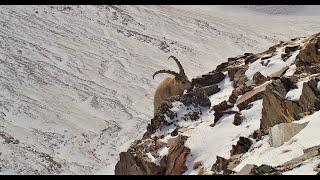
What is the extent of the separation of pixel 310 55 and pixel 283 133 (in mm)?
5959

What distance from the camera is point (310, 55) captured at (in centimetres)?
1958

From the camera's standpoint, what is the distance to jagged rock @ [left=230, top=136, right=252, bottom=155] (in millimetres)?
15422

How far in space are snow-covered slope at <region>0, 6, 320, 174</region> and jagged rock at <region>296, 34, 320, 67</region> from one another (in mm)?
10238

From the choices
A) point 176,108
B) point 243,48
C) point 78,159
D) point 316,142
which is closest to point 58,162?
point 78,159

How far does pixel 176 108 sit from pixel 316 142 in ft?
26.8

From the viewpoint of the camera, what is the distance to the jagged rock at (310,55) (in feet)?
63.5

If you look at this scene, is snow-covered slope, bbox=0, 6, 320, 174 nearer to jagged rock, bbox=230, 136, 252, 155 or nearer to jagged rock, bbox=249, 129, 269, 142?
jagged rock, bbox=249, 129, 269, 142

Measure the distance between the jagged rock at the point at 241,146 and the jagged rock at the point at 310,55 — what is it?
496cm

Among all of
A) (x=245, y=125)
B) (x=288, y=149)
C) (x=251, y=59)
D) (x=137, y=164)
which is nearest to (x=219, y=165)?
(x=288, y=149)

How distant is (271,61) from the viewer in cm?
2231

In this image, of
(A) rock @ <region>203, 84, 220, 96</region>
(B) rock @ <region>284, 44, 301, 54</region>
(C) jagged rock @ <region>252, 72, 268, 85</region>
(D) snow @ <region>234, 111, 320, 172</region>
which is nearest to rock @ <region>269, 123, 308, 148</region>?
(D) snow @ <region>234, 111, 320, 172</region>

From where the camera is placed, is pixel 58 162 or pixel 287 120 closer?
pixel 287 120

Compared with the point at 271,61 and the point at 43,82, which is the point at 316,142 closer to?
the point at 271,61

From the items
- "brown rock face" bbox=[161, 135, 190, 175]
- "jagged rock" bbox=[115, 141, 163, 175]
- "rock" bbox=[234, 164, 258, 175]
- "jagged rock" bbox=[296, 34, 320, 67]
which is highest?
"jagged rock" bbox=[296, 34, 320, 67]
